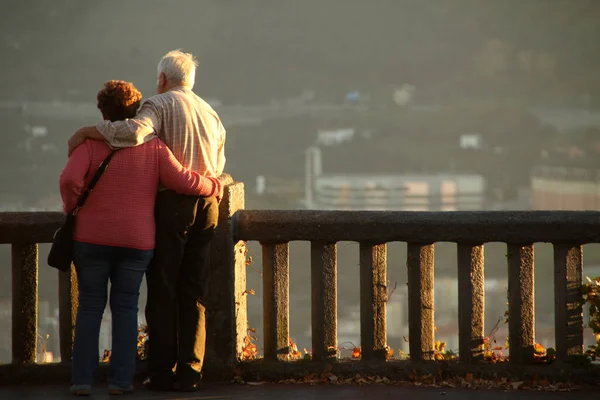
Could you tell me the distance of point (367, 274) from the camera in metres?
4.51

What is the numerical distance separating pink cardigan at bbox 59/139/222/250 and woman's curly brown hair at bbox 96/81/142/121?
0.47 ft

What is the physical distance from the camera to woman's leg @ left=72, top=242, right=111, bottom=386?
3.94 metres

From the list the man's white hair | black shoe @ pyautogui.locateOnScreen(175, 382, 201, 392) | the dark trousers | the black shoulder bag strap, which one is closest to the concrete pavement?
black shoe @ pyautogui.locateOnScreen(175, 382, 201, 392)

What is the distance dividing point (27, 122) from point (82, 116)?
7.11 metres

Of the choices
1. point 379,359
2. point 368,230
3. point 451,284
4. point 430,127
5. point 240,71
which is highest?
point 240,71

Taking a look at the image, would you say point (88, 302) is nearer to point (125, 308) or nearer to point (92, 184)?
point (125, 308)

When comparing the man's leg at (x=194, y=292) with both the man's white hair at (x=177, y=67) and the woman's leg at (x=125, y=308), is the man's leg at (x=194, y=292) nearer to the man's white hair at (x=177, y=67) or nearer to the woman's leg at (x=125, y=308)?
the woman's leg at (x=125, y=308)

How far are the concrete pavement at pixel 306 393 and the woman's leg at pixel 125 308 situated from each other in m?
0.12

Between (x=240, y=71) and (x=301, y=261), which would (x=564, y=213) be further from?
(x=240, y=71)

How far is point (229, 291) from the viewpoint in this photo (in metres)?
4.43

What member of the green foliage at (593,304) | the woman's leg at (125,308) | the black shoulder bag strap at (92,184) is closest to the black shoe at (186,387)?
the woman's leg at (125,308)

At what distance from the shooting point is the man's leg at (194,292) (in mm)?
4148

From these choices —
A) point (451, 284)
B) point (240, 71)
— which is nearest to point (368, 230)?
point (451, 284)

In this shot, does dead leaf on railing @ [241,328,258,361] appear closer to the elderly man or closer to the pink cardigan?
the elderly man
